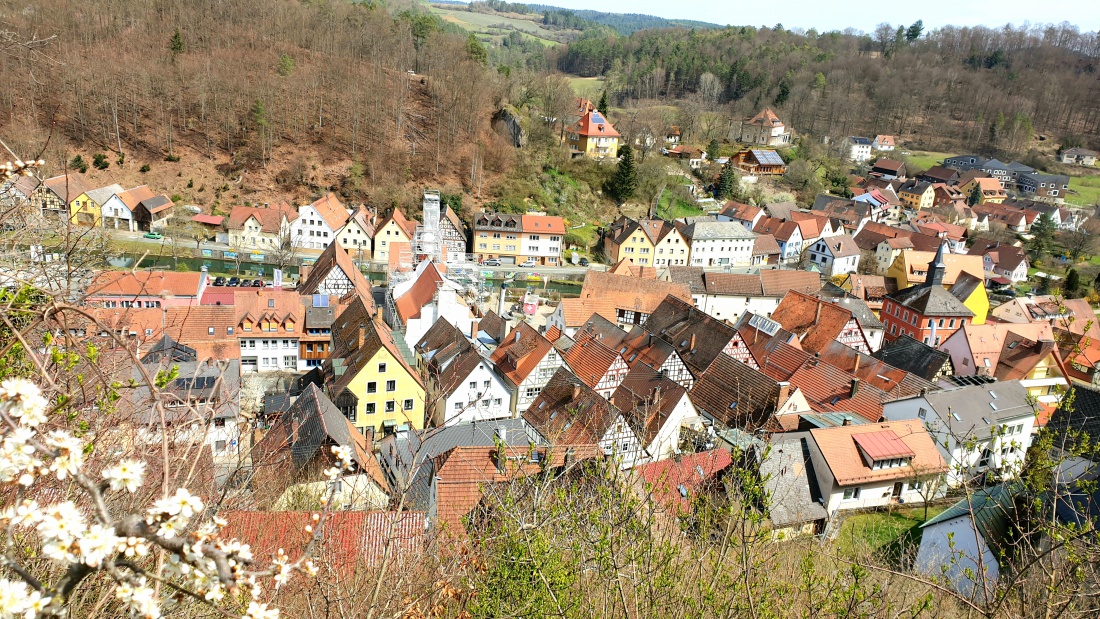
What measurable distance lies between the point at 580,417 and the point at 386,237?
2928 centimetres

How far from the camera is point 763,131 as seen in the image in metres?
69.4

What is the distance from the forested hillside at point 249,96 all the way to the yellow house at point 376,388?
99.3 ft

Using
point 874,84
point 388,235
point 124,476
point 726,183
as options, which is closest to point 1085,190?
point 874,84

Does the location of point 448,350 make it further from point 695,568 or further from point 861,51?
point 861,51

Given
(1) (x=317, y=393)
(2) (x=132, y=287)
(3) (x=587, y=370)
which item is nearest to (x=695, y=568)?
(1) (x=317, y=393)

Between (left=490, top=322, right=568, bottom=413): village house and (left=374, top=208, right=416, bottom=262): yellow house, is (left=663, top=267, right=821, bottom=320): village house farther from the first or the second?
(left=374, top=208, right=416, bottom=262): yellow house

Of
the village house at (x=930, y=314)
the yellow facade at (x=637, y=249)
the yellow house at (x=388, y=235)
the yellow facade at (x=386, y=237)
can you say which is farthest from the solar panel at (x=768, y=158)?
the yellow facade at (x=386, y=237)

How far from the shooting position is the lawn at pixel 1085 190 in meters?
65.8

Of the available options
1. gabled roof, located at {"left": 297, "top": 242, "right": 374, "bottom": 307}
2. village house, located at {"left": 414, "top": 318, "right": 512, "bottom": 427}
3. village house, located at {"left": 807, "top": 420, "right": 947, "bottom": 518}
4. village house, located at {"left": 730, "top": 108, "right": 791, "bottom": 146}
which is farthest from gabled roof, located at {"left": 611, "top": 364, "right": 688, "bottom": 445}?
village house, located at {"left": 730, "top": 108, "right": 791, "bottom": 146}

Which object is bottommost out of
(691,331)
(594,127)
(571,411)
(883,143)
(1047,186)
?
Answer: (691,331)

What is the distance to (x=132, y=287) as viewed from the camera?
2423 cm

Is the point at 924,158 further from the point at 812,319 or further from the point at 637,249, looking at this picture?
the point at 812,319

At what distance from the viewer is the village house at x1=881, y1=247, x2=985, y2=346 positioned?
99.8 ft

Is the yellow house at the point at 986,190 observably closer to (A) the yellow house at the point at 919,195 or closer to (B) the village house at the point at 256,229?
(A) the yellow house at the point at 919,195
